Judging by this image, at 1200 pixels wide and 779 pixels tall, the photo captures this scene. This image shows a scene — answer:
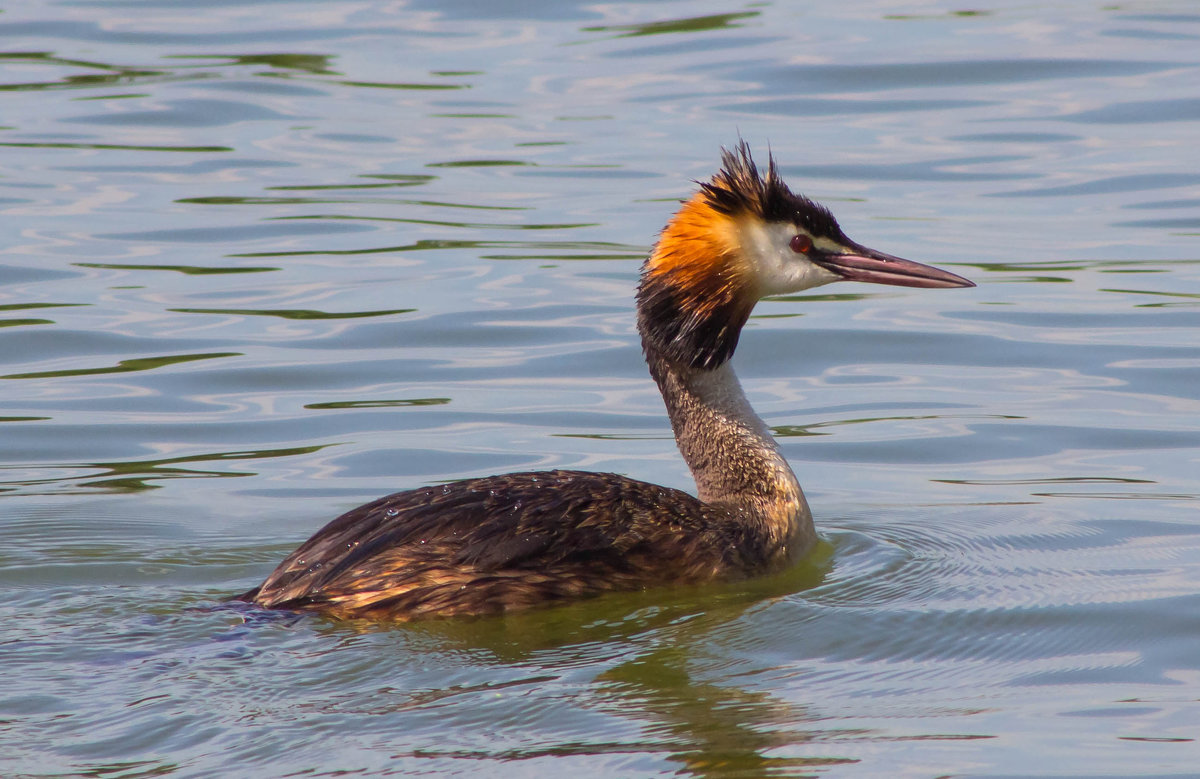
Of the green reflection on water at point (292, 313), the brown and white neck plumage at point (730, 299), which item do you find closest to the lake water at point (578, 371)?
the green reflection on water at point (292, 313)

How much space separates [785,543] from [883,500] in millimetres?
1094

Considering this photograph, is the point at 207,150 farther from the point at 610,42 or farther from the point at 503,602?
the point at 503,602

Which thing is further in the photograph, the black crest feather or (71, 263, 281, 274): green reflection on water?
(71, 263, 281, 274): green reflection on water

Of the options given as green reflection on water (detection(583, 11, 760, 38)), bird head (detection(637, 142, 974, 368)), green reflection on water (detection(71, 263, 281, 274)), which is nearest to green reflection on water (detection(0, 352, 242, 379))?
green reflection on water (detection(71, 263, 281, 274))

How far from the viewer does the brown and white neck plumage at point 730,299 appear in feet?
25.5

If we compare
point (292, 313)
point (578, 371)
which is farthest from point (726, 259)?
point (292, 313)

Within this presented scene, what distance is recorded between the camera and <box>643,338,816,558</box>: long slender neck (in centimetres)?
777

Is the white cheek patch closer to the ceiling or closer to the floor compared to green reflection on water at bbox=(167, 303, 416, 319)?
closer to the ceiling

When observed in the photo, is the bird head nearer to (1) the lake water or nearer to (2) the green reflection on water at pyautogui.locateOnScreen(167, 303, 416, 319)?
(1) the lake water

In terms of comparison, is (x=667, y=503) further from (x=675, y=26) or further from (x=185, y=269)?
(x=675, y=26)

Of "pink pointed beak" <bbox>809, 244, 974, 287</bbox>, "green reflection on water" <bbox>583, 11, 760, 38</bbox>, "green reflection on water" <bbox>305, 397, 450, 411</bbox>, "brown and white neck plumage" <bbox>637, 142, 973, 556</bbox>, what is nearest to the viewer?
"brown and white neck plumage" <bbox>637, 142, 973, 556</bbox>

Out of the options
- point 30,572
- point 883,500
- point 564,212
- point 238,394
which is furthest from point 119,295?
point 883,500

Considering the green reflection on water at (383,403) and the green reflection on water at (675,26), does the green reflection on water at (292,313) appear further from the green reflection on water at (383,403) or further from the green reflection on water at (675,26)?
the green reflection on water at (675,26)

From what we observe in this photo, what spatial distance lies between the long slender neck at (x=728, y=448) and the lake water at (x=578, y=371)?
11.4 inches
